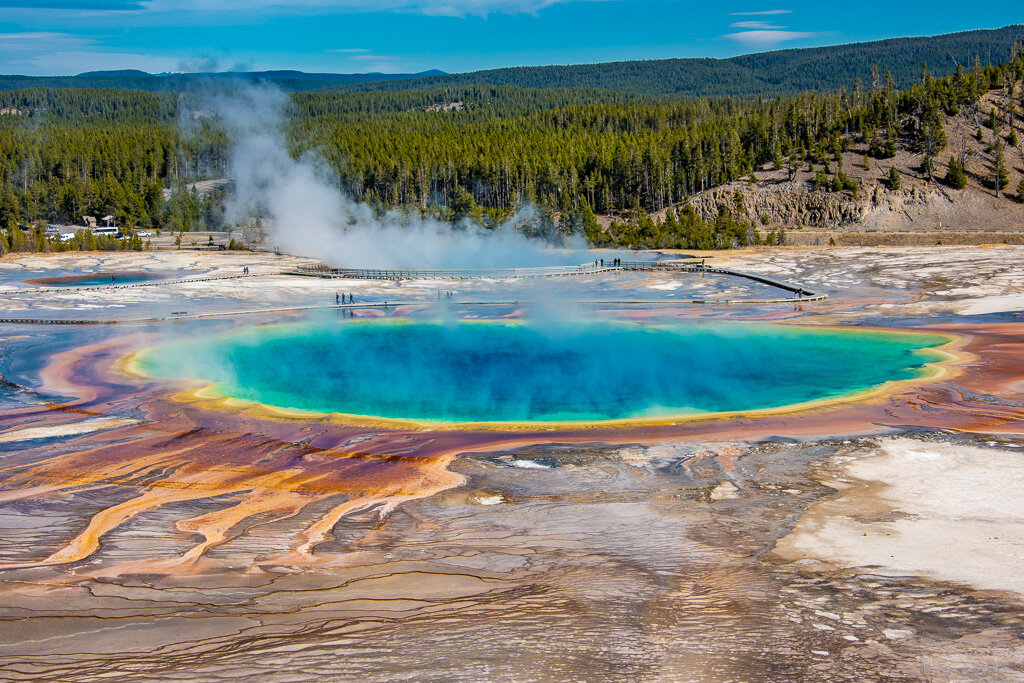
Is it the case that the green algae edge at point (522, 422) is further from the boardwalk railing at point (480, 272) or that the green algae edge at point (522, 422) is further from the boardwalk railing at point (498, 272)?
the boardwalk railing at point (480, 272)

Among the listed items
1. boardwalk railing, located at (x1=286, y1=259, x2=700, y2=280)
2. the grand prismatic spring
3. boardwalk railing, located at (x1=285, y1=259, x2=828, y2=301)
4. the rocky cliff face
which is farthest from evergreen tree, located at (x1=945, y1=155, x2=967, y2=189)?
the grand prismatic spring

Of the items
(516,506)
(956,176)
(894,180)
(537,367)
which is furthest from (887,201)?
(516,506)

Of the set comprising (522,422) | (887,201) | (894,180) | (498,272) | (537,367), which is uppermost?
(894,180)

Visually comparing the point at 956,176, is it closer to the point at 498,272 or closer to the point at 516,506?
the point at 498,272

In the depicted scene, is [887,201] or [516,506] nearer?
[516,506]

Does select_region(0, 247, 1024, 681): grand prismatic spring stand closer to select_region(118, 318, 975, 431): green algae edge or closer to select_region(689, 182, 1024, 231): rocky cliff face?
select_region(118, 318, 975, 431): green algae edge

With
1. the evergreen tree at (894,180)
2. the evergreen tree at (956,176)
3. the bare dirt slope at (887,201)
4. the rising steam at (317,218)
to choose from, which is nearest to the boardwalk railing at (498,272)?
the rising steam at (317,218)

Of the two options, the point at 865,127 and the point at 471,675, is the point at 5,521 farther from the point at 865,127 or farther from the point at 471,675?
the point at 865,127
